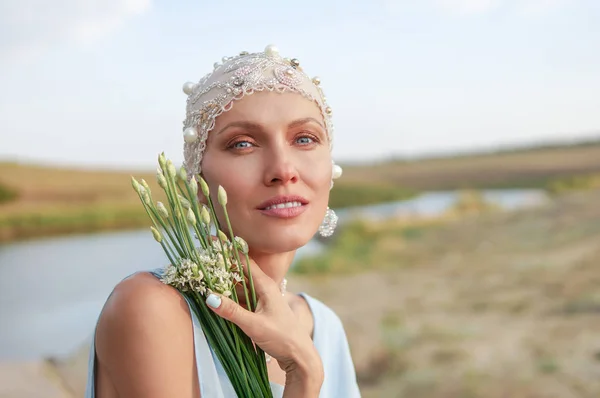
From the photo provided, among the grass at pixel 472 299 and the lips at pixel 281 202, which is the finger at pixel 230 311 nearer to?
the lips at pixel 281 202

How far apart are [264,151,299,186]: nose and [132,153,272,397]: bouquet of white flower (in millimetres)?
185

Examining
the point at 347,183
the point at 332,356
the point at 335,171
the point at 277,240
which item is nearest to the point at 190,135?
the point at 277,240

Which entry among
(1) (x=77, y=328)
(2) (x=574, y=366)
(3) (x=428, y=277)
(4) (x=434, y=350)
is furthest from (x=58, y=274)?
(2) (x=574, y=366)

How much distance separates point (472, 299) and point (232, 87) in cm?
627

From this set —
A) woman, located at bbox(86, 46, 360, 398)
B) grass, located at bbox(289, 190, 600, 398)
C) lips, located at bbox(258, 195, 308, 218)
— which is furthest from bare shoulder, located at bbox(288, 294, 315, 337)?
grass, located at bbox(289, 190, 600, 398)

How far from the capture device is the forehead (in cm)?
174

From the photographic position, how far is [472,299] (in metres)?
7.43

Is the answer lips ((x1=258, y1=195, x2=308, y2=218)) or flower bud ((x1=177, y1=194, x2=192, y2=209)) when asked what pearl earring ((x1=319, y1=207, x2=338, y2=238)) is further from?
flower bud ((x1=177, y1=194, x2=192, y2=209))

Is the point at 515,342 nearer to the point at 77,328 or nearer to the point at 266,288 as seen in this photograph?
the point at 77,328

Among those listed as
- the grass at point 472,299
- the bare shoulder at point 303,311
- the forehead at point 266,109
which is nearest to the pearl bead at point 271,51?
the forehead at point 266,109

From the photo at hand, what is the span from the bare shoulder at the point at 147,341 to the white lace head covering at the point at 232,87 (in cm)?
43

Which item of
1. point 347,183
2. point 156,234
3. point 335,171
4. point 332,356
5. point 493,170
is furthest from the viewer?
point 347,183

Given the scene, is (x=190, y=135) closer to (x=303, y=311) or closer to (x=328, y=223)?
(x=328, y=223)

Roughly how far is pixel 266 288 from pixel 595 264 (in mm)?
7113
